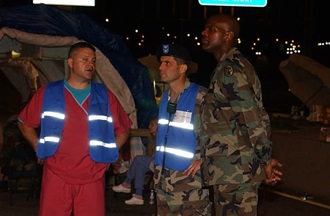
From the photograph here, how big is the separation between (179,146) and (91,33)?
5017 mm

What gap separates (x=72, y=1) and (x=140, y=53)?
5760 centimetres

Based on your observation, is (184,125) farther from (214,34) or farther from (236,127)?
(214,34)

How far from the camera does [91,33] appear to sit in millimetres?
10625

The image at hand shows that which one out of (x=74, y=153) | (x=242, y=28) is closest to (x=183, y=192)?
(x=74, y=153)

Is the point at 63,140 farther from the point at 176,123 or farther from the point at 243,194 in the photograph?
the point at 243,194

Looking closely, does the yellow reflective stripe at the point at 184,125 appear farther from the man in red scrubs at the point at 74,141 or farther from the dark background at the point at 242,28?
the dark background at the point at 242,28

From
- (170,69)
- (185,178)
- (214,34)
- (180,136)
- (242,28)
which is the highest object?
(242,28)

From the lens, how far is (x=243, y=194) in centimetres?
571

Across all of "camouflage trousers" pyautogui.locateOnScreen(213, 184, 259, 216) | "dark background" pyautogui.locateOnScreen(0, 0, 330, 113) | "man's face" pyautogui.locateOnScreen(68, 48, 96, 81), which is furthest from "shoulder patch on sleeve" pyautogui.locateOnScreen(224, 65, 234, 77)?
"dark background" pyautogui.locateOnScreen(0, 0, 330, 113)

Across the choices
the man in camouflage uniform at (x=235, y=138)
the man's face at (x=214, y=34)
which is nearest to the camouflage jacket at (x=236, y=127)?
A: the man in camouflage uniform at (x=235, y=138)

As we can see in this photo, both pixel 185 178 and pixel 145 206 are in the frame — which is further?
pixel 145 206

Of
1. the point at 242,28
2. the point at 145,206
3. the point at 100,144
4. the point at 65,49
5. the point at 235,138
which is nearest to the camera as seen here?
the point at 235,138

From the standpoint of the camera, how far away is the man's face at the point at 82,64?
6.02 meters

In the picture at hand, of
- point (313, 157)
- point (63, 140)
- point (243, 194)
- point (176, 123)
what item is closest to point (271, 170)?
point (243, 194)
